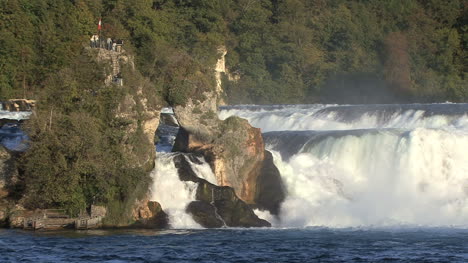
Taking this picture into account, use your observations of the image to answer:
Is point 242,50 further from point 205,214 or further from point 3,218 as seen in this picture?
point 3,218

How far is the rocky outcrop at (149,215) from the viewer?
1816 inches

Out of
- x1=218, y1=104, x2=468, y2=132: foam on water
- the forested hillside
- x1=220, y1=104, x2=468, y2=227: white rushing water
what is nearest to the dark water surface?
x1=220, y1=104, x2=468, y2=227: white rushing water

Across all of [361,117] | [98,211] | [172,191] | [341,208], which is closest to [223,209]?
[172,191]

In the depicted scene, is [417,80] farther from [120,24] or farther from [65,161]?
[65,161]

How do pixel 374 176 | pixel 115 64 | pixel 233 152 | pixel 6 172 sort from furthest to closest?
pixel 374 176
pixel 233 152
pixel 115 64
pixel 6 172

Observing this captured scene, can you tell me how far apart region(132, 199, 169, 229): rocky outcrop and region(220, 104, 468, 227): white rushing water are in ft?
19.0

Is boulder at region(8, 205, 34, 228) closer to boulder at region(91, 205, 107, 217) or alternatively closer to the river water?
the river water

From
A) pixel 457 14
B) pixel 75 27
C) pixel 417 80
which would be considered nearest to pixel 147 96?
pixel 75 27

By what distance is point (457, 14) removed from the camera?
344 feet

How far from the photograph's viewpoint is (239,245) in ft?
130

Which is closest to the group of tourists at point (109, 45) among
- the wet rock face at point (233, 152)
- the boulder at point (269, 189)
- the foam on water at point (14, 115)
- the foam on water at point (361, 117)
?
the wet rock face at point (233, 152)

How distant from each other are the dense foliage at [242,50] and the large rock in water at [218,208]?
252 cm

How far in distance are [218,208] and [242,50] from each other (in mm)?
53429

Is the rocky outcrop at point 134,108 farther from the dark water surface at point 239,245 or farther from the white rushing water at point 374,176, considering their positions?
the white rushing water at point 374,176
